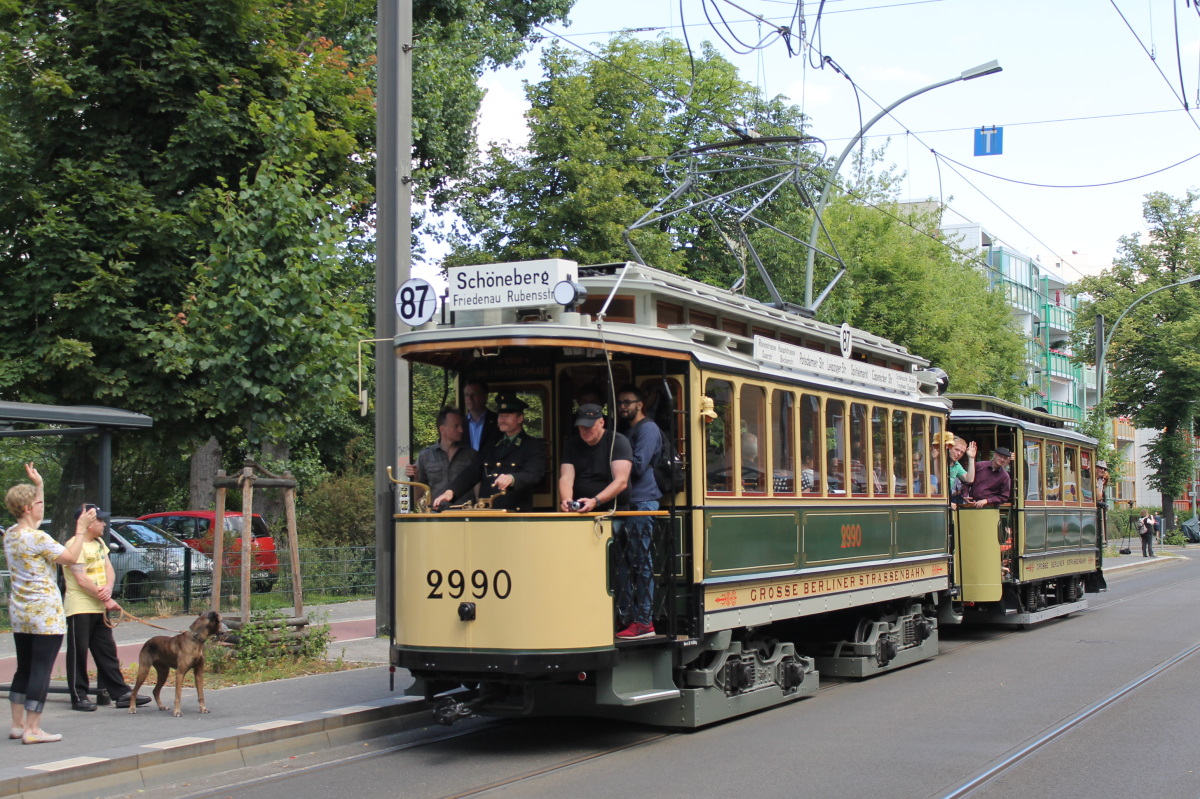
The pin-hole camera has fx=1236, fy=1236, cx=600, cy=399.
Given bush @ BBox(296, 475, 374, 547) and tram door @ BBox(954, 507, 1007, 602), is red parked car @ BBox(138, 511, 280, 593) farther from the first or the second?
tram door @ BBox(954, 507, 1007, 602)

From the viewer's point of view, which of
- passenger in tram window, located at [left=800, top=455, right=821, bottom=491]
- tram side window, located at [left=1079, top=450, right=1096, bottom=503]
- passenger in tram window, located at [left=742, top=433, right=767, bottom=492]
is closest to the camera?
passenger in tram window, located at [left=742, top=433, right=767, bottom=492]

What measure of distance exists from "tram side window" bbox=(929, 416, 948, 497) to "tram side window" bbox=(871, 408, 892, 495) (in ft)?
5.35

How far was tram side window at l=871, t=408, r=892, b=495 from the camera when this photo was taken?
1268cm

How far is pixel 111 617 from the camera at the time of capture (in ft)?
34.6

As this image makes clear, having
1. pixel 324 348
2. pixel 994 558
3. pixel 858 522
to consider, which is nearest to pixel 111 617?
pixel 324 348

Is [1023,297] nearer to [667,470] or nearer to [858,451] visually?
[858,451]

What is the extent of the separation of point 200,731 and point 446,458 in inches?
102

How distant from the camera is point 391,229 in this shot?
1226cm

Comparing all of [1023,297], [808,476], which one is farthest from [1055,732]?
[1023,297]

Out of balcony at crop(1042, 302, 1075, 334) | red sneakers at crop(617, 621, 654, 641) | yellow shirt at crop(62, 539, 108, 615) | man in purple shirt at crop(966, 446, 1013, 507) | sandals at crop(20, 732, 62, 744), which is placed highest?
balcony at crop(1042, 302, 1075, 334)

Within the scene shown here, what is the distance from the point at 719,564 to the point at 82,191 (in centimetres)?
1079

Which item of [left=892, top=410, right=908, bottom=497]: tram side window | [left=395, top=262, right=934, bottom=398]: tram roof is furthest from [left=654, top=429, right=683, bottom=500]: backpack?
[left=892, top=410, right=908, bottom=497]: tram side window

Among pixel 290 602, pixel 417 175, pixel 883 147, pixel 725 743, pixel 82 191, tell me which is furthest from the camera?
pixel 883 147

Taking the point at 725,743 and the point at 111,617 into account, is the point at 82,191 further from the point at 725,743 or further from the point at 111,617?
the point at 725,743
